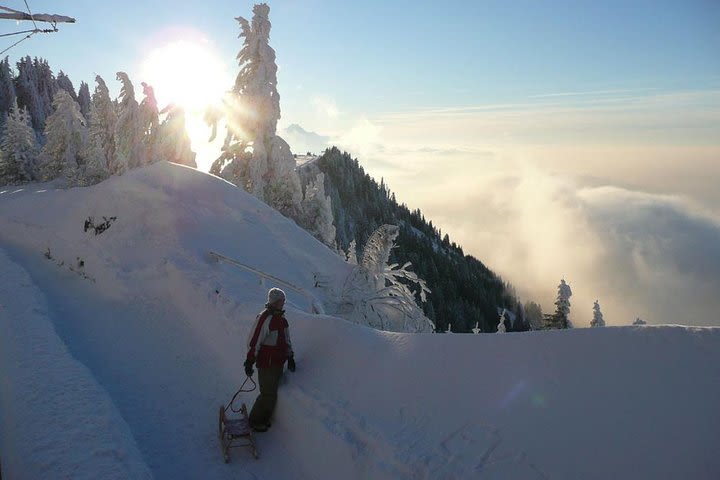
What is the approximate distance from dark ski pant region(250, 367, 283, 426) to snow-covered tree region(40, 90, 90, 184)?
4213 cm

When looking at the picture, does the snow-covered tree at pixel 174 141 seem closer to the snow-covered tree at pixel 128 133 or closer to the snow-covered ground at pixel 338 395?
the snow-covered tree at pixel 128 133

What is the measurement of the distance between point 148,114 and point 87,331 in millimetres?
33781

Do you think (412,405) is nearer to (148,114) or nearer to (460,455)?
(460,455)

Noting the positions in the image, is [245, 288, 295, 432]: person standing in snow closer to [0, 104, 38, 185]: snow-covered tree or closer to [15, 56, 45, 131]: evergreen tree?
[0, 104, 38, 185]: snow-covered tree

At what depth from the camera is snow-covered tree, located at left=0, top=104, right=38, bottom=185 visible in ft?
134

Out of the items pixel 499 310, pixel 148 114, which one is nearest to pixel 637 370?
pixel 148 114

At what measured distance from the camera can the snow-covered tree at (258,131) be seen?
95.4ft

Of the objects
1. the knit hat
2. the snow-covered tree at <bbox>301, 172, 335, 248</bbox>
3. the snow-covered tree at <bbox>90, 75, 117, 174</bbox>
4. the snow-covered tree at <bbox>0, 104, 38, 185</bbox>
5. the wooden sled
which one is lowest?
the wooden sled

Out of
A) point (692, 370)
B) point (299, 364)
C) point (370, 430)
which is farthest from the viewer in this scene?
point (299, 364)

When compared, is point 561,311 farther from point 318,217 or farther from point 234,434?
point 234,434

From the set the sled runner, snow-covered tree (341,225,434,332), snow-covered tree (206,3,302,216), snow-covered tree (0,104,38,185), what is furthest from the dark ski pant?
snow-covered tree (0,104,38,185)

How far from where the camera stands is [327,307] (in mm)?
11562

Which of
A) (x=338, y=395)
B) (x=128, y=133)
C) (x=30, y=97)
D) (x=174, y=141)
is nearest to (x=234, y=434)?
(x=338, y=395)

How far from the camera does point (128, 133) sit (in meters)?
36.8
